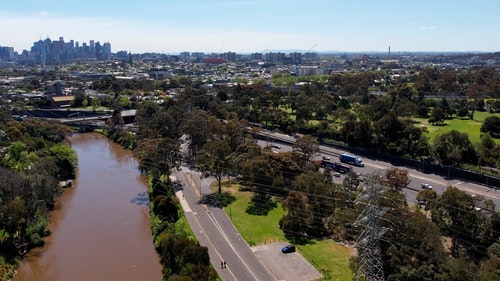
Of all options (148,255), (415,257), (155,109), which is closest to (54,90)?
(155,109)

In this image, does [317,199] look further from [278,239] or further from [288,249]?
[288,249]

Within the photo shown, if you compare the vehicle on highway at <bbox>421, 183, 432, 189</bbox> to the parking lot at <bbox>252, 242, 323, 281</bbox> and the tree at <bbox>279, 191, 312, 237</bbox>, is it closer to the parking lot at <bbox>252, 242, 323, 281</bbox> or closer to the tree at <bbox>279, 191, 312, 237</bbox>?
the tree at <bbox>279, 191, 312, 237</bbox>

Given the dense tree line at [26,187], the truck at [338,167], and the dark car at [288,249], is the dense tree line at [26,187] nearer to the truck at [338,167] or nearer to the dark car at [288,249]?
the dark car at [288,249]

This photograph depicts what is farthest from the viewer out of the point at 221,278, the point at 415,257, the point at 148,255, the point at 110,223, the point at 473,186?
the point at 473,186

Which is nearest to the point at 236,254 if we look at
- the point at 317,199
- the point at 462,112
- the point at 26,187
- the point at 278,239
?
the point at 278,239

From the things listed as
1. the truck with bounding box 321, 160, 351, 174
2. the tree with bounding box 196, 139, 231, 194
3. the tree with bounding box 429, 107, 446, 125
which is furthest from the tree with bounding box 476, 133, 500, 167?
the tree with bounding box 196, 139, 231, 194

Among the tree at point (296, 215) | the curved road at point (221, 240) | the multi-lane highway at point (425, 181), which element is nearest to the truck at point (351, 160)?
the multi-lane highway at point (425, 181)

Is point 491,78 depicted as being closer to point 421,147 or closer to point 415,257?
point 421,147
